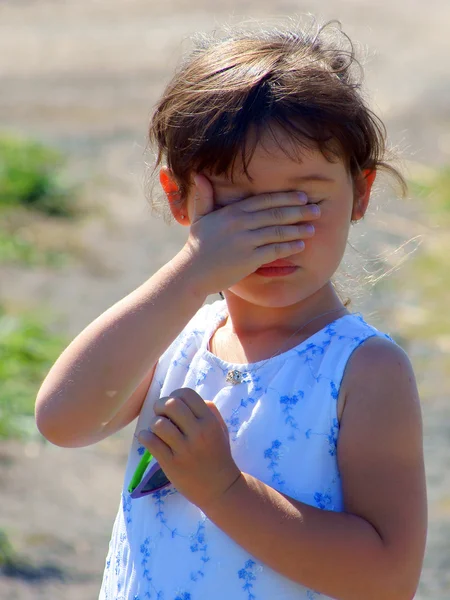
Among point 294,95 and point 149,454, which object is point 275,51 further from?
point 149,454

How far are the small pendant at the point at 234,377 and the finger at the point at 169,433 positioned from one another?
0.20m

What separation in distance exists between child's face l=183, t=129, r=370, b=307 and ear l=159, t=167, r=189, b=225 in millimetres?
80

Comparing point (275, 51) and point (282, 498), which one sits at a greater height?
point (275, 51)

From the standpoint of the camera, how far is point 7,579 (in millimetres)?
3121

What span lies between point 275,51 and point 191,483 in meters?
0.74

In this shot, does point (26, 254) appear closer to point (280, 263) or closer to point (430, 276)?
point (430, 276)

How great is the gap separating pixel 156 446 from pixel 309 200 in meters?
0.45

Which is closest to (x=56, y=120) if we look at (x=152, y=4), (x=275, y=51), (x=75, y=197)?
(x=75, y=197)

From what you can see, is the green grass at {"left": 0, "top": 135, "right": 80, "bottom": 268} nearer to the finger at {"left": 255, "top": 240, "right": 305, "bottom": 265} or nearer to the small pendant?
the small pendant

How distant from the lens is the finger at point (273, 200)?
1.57 m

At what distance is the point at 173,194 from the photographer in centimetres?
180

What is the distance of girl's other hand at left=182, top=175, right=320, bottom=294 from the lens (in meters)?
1.58

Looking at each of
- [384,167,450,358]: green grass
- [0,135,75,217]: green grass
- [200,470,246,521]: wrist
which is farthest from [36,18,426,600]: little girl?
[0,135,75,217]: green grass

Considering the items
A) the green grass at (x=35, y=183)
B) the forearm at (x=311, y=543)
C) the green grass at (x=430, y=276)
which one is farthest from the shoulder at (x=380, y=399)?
the green grass at (x=35, y=183)
